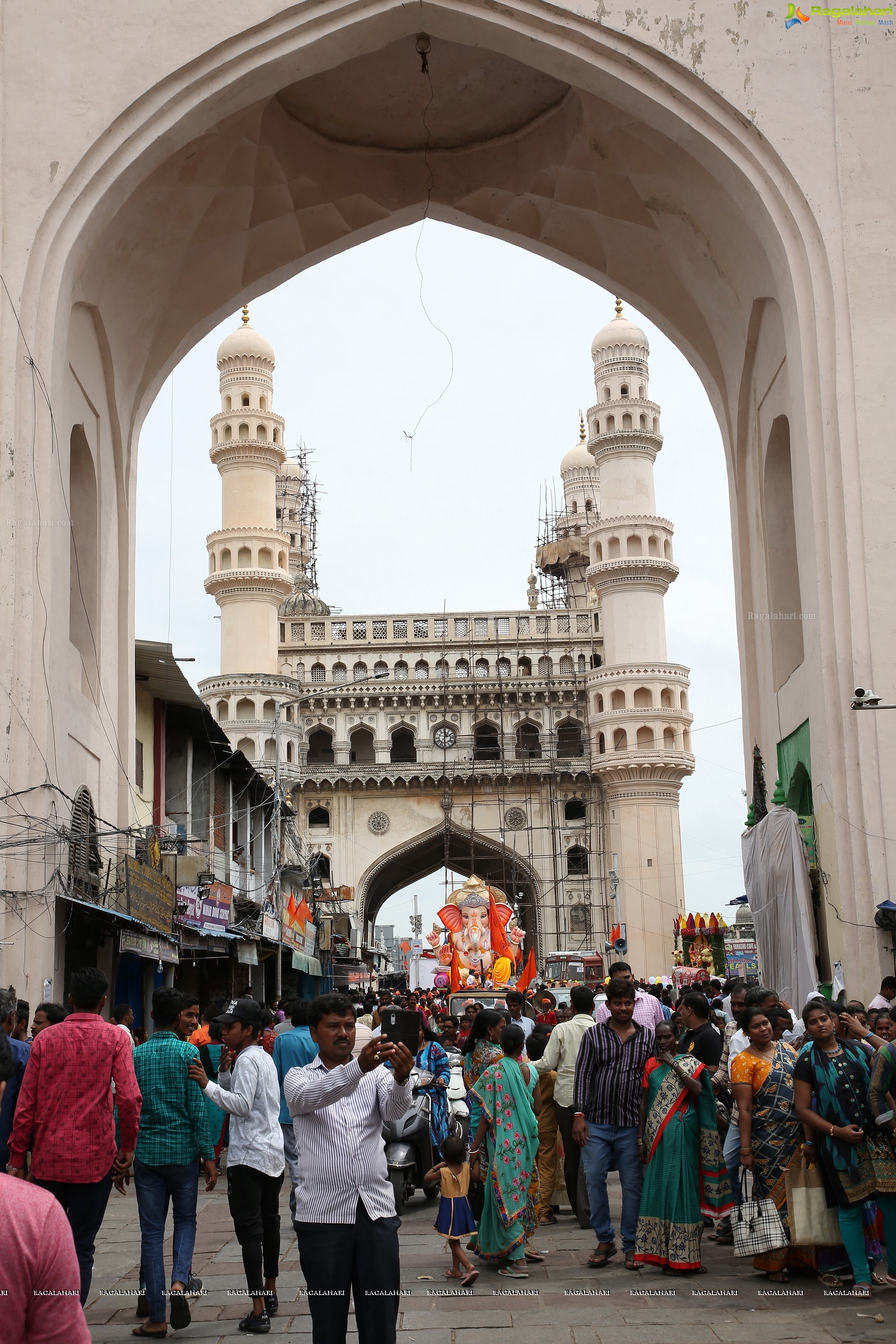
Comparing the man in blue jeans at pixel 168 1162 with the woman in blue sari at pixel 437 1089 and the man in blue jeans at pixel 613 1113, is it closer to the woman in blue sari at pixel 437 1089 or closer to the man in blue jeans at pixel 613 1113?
the man in blue jeans at pixel 613 1113

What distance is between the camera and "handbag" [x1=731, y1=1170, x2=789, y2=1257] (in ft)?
17.5

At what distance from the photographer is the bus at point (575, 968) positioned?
3034cm

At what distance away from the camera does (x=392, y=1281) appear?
3535 millimetres

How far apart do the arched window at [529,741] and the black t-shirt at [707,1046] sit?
34.4m

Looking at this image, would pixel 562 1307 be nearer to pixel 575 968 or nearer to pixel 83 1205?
pixel 83 1205

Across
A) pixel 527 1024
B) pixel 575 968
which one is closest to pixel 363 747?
pixel 575 968

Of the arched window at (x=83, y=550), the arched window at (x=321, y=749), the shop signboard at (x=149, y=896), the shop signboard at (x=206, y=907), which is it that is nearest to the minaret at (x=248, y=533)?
the arched window at (x=321, y=749)

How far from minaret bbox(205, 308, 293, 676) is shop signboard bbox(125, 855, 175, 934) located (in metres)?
24.1

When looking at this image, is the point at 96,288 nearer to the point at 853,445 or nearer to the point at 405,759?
the point at 853,445

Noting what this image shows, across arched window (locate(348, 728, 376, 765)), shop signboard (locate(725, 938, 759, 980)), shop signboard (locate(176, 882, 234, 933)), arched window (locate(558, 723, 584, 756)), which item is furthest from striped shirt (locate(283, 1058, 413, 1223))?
arched window (locate(348, 728, 376, 765))

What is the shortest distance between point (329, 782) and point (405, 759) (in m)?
3.83

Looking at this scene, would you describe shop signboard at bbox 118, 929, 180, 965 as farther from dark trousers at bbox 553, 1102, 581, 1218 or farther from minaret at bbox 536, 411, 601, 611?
minaret at bbox 536, 411, 601, 611

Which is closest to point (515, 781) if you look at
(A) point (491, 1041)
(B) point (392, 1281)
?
(A) point (491, 1041)

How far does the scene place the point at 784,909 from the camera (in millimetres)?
10438
